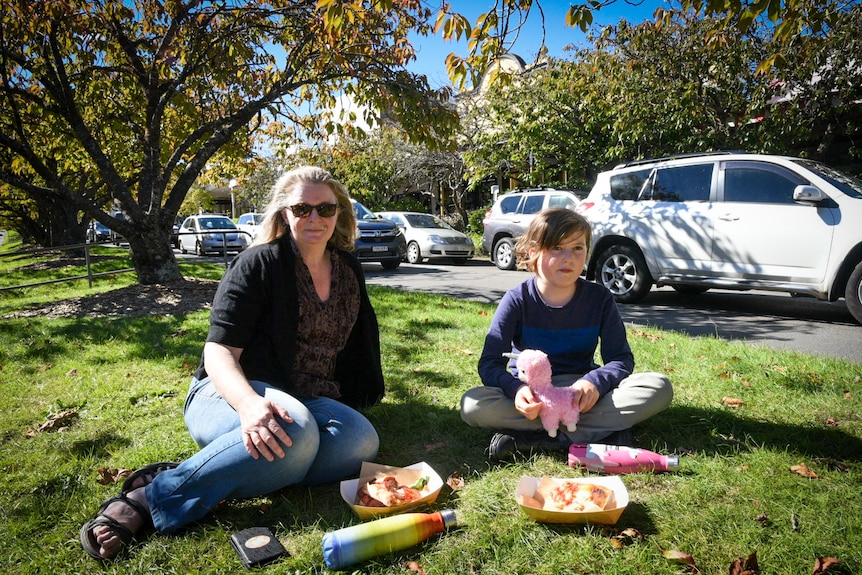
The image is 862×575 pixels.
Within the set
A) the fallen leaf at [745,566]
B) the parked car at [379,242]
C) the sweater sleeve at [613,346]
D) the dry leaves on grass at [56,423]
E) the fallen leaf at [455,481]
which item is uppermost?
the parked car at [379,242]

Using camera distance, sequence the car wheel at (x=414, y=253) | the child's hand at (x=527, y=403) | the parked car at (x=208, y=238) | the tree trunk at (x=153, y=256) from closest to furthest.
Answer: the child's hand at (x=527, y=403), the tree trunk at (x=153, y=256), the car wheel at (x=414, y=253), the parked car at (x=208, y=238)

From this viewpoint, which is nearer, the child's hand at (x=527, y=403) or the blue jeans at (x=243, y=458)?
the blue jeans at (x=243, y=458)

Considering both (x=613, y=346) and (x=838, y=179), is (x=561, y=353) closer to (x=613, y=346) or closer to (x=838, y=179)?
(x=613, y=346)

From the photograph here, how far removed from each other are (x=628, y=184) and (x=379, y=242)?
665cm

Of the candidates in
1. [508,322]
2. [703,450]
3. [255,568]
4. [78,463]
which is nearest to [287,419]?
[255,568]

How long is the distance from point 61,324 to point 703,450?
6.71 metres

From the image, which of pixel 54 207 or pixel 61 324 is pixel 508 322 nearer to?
pixel 61 324

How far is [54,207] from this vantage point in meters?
19.4

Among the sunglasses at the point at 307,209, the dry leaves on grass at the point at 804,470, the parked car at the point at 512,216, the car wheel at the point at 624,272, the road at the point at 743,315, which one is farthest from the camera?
the parked car at the point at 512,216

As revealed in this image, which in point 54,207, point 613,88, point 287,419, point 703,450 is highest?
point 613,88

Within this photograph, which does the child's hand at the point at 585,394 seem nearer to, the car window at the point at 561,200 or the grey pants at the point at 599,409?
the grey pants at the point at 599,409

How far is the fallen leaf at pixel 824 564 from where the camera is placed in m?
1.80

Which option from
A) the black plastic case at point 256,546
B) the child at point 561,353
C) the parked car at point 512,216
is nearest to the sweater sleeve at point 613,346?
the child at point 561,353

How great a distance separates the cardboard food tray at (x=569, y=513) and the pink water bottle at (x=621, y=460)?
28 centimetres
